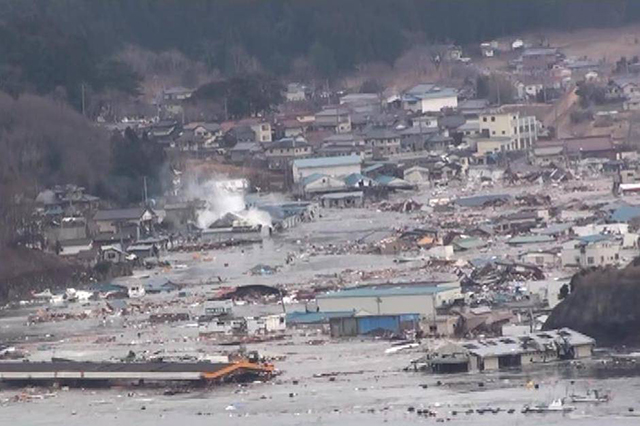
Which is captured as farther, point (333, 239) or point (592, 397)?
point (333, 239)

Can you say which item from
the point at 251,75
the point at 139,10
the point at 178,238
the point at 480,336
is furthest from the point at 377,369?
the point at 139,10

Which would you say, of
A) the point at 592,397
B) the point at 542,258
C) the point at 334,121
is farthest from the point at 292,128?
the point at 592,397

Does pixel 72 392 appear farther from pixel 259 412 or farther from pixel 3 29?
pixel 3 29

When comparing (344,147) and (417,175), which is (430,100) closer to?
(344,147)

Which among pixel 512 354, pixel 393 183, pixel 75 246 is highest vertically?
pixel 393 183

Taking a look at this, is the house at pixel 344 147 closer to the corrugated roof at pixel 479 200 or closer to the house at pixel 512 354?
the corrugated roof at pixel 479 200
